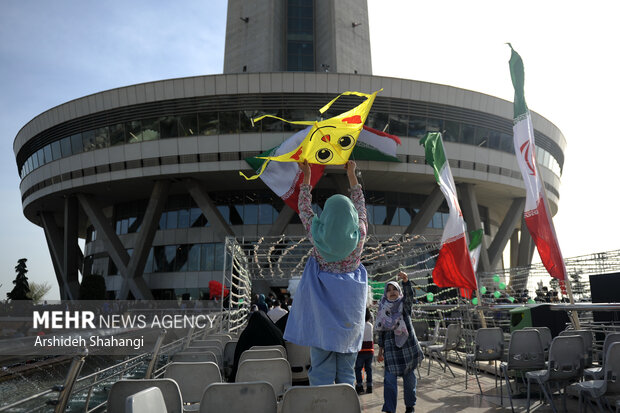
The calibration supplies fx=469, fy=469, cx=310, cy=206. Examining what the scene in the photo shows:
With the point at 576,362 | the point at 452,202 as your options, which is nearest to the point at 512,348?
the point at 576,362

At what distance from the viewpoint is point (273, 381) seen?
15.7 feet

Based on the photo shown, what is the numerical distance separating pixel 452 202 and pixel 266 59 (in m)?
41.5

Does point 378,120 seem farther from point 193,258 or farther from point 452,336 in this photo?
point 452,336

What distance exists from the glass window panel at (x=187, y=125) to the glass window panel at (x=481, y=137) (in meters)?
21.3

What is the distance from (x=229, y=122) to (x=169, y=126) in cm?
470

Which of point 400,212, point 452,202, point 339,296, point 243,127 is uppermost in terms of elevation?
point 243,127

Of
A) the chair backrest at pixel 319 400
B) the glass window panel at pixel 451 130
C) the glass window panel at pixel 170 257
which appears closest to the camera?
the chair backrest at pixel 319 400

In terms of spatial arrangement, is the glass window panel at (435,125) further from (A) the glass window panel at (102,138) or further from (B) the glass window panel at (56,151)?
(B) the glass window panel at (56,151)

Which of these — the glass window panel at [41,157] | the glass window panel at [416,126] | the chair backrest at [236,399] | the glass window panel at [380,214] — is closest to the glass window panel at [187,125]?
the glass window panel at [41,157]

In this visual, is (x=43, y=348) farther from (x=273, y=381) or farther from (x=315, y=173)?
(x=273, y=381)

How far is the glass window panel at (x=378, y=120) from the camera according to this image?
33969 millimetres

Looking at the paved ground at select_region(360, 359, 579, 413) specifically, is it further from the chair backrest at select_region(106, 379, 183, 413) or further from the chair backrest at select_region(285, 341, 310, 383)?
the chair backrest at select_region(106, 379, 183, 413)

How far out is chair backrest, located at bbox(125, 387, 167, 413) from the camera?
2.54 metres

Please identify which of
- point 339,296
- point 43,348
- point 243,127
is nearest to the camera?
point 339,296
